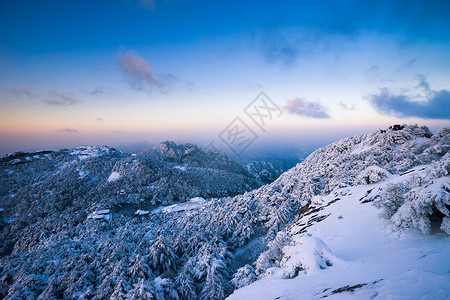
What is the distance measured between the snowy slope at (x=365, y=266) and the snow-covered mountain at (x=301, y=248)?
0.07 m

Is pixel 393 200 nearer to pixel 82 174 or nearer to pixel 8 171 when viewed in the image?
pixel 82 174

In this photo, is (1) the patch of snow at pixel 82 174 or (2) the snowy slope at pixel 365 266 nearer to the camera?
(2) the snowy slope at pixel 365 266

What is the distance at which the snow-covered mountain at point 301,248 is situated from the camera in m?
9.80

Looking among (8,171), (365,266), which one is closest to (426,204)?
(365,266)

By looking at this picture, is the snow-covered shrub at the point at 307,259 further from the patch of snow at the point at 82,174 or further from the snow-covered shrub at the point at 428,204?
the patch of snow at the point at 82,174

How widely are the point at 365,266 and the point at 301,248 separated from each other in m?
4.16

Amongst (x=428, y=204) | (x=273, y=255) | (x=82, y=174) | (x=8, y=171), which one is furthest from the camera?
(x=8, y=171)

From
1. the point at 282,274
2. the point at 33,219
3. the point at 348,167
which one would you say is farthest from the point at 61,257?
the point at 33,219

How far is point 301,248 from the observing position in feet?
44.4

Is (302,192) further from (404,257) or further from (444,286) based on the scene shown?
(444,286)

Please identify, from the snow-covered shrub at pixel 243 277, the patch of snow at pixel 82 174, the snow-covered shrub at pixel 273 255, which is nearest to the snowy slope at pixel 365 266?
the snow-covered shrub at pixel 273 255

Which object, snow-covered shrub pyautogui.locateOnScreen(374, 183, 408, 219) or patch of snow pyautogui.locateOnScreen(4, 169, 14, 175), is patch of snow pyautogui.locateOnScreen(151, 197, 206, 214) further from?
patch of snow pyautogui.locateOnScreen(4, 169, 14, 175)

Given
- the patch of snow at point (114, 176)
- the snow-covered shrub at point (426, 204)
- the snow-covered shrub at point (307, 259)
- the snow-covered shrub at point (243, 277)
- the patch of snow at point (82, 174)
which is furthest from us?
the patch of snow at point (82, 174)

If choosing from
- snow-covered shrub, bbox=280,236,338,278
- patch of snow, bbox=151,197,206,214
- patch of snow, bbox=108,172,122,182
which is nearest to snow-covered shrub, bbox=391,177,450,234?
snow-covered shrub, bbox=280,236,338,278
